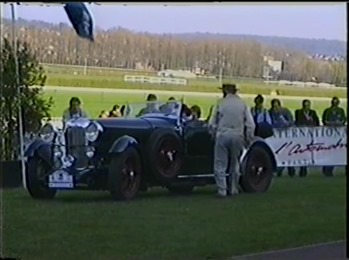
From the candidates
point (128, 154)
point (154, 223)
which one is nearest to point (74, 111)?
point (128, 154)

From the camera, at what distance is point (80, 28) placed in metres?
16.5

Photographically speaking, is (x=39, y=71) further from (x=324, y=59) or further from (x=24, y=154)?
(x=324, y=59)

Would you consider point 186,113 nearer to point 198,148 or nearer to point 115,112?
point 198,148

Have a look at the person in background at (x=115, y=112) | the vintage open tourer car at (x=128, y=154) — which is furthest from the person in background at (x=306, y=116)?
the person in background at (x=115, y=112)

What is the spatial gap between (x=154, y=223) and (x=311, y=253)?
1.39 meters

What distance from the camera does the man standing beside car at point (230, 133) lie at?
54.4ft

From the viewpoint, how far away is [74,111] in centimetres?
1664

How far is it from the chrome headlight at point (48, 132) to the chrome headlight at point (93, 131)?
11.9 inches

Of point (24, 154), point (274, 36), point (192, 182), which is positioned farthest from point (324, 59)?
point (24, 154)

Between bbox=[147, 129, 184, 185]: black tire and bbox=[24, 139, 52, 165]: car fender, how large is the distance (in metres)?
0.86

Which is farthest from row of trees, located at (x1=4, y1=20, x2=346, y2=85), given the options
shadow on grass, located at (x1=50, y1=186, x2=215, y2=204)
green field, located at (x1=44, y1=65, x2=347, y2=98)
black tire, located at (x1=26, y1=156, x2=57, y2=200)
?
shadow on grass, located at (x1=50, y1=186, x2=215, y2=204)

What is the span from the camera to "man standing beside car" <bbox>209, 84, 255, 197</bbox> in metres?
16.6

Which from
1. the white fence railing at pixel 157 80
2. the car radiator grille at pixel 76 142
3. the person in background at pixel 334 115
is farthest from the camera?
the car radiator grille at pixel 76 142

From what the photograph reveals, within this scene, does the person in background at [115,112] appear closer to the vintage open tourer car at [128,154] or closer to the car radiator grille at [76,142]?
the vintage open tourer car at [128,154]
